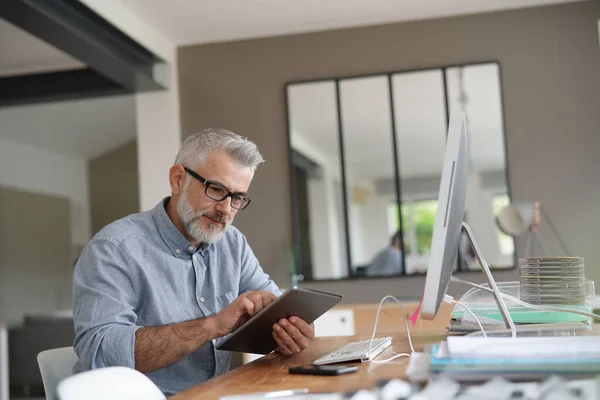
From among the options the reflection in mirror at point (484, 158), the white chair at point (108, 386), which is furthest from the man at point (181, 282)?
the reflection in mirror at point (484, 158)

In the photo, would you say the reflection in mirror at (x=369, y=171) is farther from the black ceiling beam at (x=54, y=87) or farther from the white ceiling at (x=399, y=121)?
the black ceiling beam at (x=54, y=87)

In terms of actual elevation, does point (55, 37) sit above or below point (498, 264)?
above

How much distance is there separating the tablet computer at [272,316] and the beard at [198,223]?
33 centimetres

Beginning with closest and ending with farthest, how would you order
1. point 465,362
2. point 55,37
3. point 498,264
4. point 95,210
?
point 465,362 < point 55,37 < point 498,264 < point 95,210

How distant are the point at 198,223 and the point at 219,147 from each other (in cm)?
24

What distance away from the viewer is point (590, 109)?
480cm

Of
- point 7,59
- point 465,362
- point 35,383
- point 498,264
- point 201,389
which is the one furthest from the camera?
point 35,383

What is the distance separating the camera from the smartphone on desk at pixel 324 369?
1.37 metres

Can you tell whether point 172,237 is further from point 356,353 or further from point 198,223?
point 356,353

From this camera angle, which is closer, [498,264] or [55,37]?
[55,37]

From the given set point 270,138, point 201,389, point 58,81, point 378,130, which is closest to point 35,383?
point 58,81

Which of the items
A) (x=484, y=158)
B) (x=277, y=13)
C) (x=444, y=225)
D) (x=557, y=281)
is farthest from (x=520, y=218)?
(x=444, y=225)

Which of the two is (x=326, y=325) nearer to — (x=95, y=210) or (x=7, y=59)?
(x=7, y=59)

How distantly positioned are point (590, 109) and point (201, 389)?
4.22 meters
